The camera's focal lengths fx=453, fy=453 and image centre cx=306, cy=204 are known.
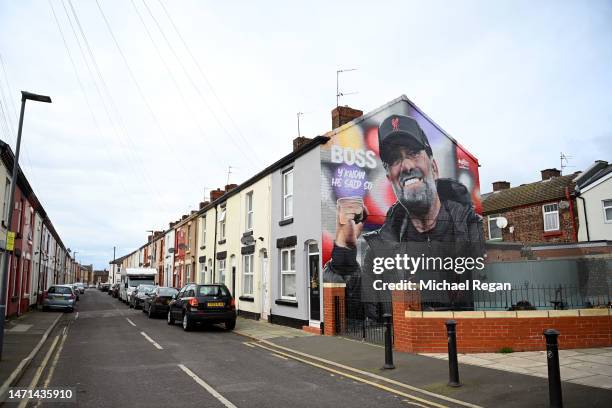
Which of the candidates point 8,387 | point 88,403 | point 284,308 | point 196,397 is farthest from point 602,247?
point 8,387

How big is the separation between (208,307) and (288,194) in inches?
213

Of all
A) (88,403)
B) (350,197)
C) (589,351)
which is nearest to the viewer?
(88,403)

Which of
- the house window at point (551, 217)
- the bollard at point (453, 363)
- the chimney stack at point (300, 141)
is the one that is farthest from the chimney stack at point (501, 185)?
the bollard at point (453, 363)

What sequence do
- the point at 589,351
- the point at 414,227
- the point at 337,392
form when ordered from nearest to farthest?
1. the point at 337,392
2. the point at 589,351
3. the point at 414,227

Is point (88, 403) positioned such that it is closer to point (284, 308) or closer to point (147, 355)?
point (147, 355)

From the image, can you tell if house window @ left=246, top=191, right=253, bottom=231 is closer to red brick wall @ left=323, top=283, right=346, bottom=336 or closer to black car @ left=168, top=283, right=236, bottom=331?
black car @ left=168, top=283, right=236, bottom=331

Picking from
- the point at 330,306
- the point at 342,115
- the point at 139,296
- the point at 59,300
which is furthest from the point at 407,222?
the point at 59,300

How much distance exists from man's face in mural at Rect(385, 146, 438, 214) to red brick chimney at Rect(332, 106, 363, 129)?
7.26 ft

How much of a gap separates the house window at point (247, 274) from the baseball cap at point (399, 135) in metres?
8.16

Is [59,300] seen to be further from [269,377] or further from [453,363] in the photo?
[453,363]

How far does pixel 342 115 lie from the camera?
59.5 ft

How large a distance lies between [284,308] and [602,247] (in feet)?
38.6

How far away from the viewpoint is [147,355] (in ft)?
35.2

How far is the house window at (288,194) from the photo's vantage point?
1802 cm
